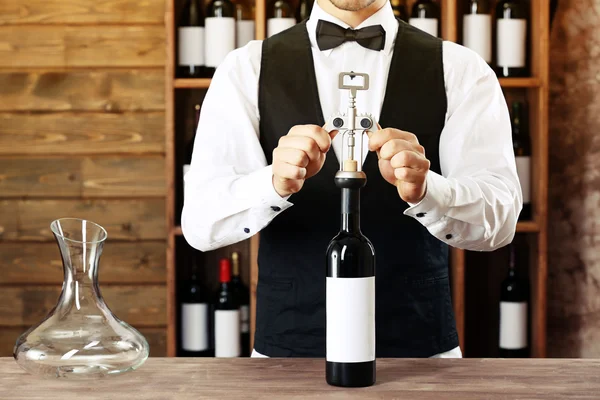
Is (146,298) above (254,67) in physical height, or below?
below

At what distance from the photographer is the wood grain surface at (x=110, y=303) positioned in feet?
9.61

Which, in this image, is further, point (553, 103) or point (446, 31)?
point (553, 103)

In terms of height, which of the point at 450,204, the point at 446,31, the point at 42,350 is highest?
the point at 446,31

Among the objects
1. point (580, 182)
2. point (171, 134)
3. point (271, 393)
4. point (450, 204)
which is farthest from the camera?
point (580, 182)

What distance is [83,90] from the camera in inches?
115

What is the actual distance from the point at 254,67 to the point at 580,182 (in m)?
1.48

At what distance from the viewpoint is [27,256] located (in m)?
2.95

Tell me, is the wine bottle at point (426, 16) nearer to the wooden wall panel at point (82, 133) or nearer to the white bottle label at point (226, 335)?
the wooden wall panel at point (82, 133)

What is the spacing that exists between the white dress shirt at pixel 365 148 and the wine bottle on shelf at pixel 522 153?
2.94 feet

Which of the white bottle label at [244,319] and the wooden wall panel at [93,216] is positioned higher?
the wooden wall panel at [93,216]

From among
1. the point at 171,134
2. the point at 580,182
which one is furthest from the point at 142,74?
the point at 580,182

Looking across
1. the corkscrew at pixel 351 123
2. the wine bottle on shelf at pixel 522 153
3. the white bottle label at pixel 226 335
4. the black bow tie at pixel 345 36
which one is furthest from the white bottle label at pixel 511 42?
the corkscrew at pixel 351 123

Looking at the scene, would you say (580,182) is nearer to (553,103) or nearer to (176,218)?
(553,103)

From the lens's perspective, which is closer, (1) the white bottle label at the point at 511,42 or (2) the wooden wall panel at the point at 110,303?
(1) the white bottle label at the point at 511,42
